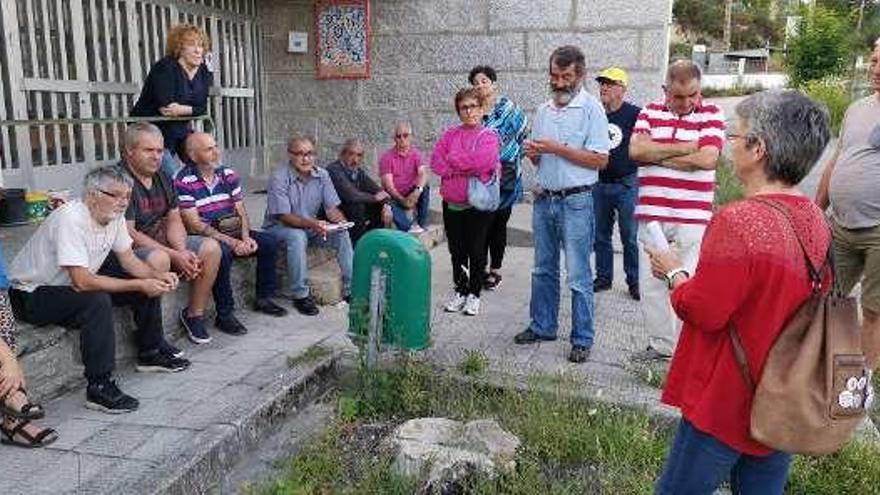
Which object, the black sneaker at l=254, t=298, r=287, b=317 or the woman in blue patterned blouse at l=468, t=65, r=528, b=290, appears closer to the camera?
the black sneaker at l=254, t=298, r=287, b=317

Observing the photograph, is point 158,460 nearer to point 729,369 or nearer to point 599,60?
point 729,369

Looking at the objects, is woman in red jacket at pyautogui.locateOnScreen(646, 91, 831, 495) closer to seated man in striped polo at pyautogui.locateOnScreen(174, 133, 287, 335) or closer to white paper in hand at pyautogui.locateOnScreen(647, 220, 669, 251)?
white paper in hand at pyautogui.locateOnScreen(647, 220, 669, 251)

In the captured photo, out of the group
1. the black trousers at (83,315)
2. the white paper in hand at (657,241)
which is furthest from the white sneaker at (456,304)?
the white paper in hand at (657,241)

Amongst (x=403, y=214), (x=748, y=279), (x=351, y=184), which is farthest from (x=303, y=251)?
(x=748, y=279)

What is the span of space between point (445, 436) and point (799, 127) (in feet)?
6.58

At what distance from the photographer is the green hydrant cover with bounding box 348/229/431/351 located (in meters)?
3.86

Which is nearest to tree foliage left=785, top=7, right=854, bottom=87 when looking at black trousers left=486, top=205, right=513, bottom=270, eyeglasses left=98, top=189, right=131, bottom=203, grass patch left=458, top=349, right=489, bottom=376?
black trousers left=486, top=205, right=513, bottom=270

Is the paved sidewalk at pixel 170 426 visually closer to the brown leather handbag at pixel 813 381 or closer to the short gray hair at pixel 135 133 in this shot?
the short gray hair at pixel 135 133

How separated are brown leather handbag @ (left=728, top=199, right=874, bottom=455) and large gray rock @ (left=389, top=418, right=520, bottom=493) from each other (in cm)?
140

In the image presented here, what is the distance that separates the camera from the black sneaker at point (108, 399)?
11.7ft

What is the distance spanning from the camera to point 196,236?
15.3ft

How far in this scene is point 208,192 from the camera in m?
4.91

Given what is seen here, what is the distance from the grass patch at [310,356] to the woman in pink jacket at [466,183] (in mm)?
1264

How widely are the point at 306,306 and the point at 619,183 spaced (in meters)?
2.50
